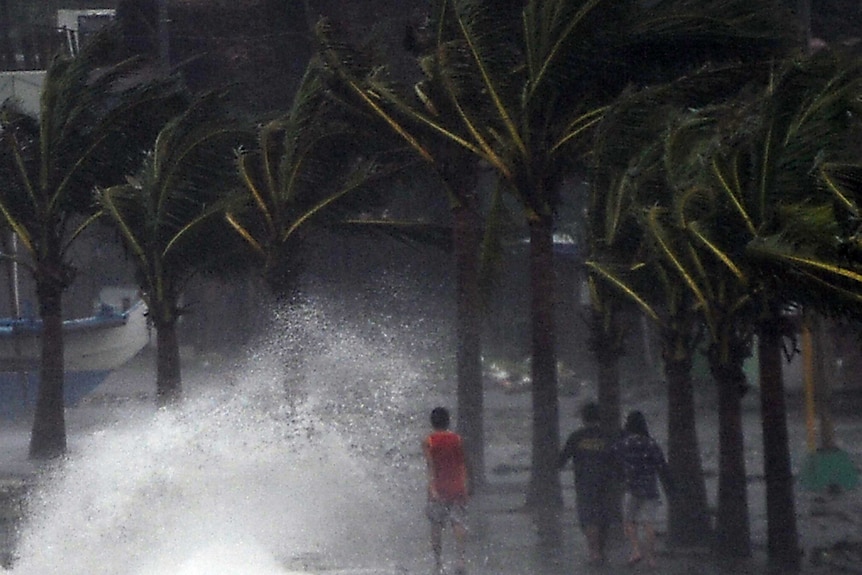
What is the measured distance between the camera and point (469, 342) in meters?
14.2

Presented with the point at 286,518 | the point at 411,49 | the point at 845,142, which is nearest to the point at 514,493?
the point at 286,518

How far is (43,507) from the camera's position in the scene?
1173 centimetres

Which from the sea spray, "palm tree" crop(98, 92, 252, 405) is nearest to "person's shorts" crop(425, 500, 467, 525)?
the sea spray

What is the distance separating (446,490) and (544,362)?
8.14 ft

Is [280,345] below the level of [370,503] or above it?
above

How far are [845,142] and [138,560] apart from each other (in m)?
6.29

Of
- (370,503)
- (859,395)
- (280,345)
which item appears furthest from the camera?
(859,395)

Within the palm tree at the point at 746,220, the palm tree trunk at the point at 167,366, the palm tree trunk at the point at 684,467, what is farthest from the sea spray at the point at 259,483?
the palm tree at the point at 746,220

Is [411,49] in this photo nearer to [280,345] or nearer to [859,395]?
[280,345]

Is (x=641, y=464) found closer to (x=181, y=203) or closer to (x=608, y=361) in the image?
(x=608, y=361)

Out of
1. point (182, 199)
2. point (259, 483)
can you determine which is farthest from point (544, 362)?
point (182, 199)

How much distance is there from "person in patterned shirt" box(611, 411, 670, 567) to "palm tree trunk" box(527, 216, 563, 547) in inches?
70.4

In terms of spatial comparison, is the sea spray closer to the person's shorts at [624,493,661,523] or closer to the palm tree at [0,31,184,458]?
the person's shorts at [624,493,661,523]

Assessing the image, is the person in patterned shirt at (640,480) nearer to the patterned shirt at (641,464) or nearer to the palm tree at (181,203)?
the patterned shirt at (641,464)
